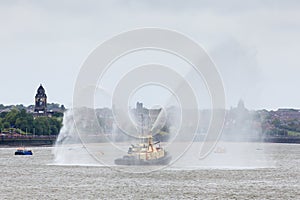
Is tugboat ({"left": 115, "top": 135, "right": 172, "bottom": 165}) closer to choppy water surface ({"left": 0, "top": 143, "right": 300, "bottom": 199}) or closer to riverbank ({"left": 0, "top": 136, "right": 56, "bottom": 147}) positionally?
choppy water surface ({"left": 0, "top": 143, "right": 300, "bottom": 199})

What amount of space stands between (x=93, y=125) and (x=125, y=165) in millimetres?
110545

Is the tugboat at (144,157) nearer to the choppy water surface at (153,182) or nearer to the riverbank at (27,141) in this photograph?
the choppy water surface at (153,182)

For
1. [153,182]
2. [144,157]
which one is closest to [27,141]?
[144,157]

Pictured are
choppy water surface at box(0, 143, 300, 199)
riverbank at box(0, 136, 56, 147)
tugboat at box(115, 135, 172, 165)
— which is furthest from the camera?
riverbank at box(0, 136, 56, 147)

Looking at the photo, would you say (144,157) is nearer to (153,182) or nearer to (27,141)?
(153,182)

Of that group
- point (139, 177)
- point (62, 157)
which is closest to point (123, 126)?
point (62, 157)

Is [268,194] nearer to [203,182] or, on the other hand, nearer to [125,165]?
[203,182]

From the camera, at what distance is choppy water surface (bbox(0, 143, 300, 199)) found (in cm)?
6138

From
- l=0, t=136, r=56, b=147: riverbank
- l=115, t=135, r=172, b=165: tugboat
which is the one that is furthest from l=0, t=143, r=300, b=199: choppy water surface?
l=0, t=136, r=56, b=147: riverbank

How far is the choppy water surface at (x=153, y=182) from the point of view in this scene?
201 feet

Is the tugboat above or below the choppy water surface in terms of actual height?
above

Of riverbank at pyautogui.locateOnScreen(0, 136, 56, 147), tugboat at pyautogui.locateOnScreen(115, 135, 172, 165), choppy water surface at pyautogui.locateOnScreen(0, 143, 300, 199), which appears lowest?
choppy water surface at pyautogui.locateOnScreen(0, 143, 300, 199)

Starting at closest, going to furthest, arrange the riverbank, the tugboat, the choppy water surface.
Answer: the choppy water surface, the tugboat, the riverbank

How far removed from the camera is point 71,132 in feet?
541
